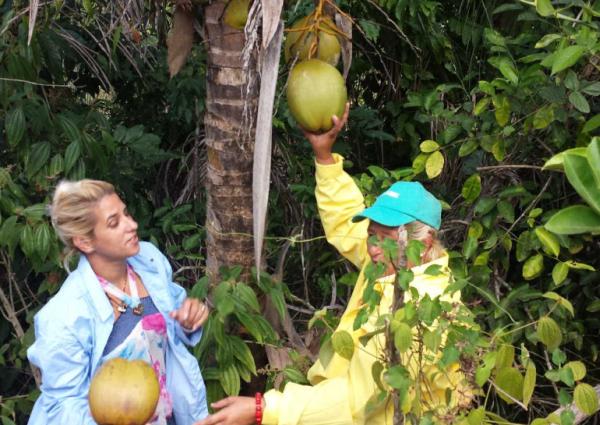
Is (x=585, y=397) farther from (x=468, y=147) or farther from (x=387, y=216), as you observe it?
(x=468, y=147)

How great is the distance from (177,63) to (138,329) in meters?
0.65

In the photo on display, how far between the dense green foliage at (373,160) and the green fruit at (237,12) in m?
0.37

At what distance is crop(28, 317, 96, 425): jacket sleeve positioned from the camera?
1815 millimetres

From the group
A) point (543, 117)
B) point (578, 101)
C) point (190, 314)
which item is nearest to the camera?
point (190, 314)

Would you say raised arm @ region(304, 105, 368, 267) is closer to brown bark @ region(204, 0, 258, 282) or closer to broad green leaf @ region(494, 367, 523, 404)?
brown bark @ region(204, 0, 258, 282)

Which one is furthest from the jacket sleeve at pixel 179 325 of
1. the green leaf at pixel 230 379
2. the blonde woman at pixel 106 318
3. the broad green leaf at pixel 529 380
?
the broad green leaf at pixel 529 380

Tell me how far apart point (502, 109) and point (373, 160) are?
1.21 metres

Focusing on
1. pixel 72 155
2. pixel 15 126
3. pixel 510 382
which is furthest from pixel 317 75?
pixel 15 126

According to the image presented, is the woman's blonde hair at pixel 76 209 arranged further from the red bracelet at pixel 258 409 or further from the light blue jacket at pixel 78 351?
the red bracelet at pixel 258 409

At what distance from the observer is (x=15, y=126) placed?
249 cm

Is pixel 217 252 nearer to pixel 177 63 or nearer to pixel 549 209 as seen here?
pixel 177 63

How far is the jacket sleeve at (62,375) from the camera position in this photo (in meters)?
1.82

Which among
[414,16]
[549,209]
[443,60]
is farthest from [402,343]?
[443,60]

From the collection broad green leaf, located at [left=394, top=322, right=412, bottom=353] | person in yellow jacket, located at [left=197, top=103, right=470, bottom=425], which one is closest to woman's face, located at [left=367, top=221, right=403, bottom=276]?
person in yellow jacket, located at [left=197, top=103, right=470, bottom=425]
